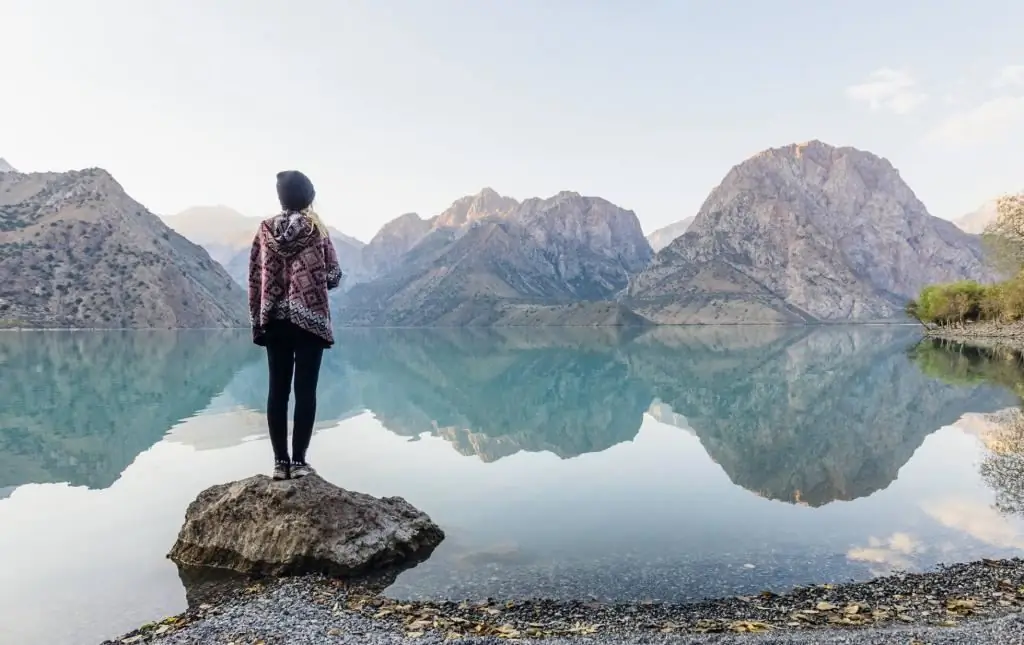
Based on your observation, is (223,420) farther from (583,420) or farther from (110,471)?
(583,420)

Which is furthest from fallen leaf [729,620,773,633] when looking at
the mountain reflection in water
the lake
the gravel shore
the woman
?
the mountain reflection in water

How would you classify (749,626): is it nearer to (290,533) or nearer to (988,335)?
(290,533)

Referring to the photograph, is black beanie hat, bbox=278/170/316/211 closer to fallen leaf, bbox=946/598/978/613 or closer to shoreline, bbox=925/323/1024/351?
fallen leaf, bbox=946/598/978/613

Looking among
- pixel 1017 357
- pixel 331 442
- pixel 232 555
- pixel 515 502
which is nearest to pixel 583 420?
pixel 331 442

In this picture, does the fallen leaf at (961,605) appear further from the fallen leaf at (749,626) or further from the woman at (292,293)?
the woman at (292,293)

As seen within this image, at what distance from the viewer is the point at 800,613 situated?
10617mm

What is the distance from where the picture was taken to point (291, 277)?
37.9ft

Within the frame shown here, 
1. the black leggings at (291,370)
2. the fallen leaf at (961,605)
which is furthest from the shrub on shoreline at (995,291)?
the black leggings at (291,370)

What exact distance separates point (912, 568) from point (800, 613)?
493 cm

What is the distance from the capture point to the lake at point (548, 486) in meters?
12.8

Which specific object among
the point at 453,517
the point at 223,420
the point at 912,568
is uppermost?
the point at 223,420

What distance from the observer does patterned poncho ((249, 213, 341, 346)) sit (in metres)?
11.5

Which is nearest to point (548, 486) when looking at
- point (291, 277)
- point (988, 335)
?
point (291, 277)

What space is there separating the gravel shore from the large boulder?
0.71 m
